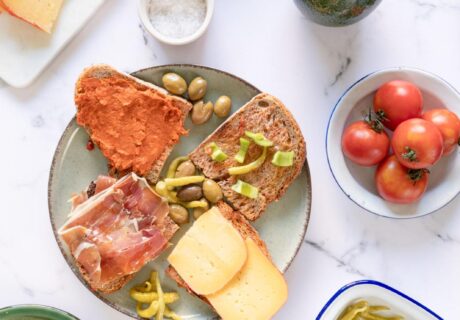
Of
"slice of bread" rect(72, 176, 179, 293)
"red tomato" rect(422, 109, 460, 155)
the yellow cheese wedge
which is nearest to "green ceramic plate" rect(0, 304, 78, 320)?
"slice of bread" rect(72, 176, 179, 293)

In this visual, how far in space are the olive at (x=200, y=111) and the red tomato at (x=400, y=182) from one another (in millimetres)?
669

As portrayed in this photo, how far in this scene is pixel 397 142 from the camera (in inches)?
103

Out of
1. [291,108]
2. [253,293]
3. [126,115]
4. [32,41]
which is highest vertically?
[32,41]

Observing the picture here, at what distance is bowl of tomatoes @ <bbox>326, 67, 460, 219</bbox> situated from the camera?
2605mm

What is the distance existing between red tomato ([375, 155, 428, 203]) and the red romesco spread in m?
0.76

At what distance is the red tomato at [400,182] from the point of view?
8.70ft

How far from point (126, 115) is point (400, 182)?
1.01 metres

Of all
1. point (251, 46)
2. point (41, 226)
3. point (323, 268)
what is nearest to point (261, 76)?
point (251, 46)

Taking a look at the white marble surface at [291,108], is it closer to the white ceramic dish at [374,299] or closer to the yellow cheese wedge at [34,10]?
the yellow cheese wedge at [34,10]

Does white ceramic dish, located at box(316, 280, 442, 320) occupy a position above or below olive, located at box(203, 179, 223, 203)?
below

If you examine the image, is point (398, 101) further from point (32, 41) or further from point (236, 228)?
point (32, 41)

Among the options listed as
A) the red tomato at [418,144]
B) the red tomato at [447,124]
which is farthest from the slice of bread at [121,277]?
the red tomato at [447,124]

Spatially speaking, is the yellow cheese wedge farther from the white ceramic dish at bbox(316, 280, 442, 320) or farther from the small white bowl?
the white ceramic dish at bbox(316, 280, 442, 320)

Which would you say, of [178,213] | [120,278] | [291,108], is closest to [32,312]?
[120,278]
